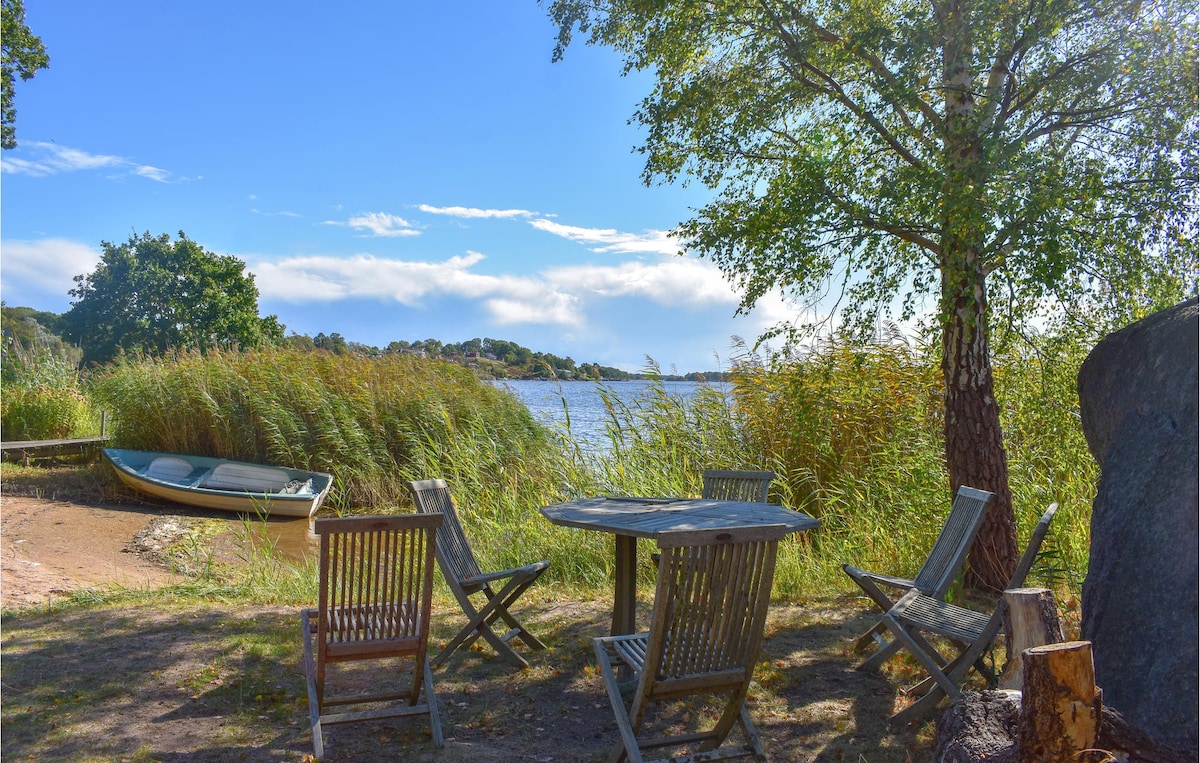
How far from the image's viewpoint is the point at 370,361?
1489 cm

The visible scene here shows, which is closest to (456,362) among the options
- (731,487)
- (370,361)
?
(370,361)

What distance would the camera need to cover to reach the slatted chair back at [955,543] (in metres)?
4.53

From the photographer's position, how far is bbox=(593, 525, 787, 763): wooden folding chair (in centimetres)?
313

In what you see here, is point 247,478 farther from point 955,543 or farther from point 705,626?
point 705,626

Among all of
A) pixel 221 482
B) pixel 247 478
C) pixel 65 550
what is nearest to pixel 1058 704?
pixel 65 550

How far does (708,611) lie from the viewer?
3266mm

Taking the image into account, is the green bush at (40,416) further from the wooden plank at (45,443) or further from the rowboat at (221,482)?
the rowboat at (221,482)

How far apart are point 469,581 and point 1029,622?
293 centimetres

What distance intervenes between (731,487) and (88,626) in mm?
4642

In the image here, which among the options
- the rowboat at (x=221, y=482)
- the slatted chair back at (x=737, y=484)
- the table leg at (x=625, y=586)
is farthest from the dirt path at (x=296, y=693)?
the rowboat at (x=221, y=482)

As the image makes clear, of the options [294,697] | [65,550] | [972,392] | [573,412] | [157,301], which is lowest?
[65,550]

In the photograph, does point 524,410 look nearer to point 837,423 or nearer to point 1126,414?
point 837,423

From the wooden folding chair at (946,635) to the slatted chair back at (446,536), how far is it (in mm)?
2454

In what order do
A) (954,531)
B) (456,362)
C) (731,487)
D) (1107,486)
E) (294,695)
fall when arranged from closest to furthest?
(1107,486)
(294,695)
(954,531)
(731,487)
(456,362)
